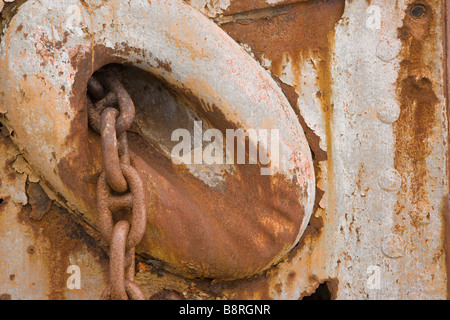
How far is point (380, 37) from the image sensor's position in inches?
50.2

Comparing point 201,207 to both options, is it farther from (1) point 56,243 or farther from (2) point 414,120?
(2) point 414,120

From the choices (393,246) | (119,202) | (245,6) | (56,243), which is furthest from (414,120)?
(56,243)

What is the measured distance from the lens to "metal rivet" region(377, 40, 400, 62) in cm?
127

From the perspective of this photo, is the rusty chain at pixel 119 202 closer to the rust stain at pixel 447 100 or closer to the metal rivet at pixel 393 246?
the metal rivet at pixel 393 246

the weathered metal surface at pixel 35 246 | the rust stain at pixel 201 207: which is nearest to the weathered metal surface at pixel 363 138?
the rust stain at pixel 201 207

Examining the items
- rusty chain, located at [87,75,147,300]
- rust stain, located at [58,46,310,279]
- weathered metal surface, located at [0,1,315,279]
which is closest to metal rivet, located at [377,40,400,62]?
weathered metal surface, located at [0,1,315,279]

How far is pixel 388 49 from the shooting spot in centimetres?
127

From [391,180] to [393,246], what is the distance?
0.18 m

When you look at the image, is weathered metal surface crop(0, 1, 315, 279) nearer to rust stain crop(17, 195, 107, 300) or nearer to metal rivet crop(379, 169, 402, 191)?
rust stain crop(17, 195, 107, 300)

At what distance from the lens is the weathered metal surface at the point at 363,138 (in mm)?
1269

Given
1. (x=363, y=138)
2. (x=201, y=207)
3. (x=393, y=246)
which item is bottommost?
(x=393, y=246)

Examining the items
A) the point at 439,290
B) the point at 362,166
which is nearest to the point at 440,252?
the point at 439,290

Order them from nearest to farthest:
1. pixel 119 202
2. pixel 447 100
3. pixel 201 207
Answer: pixel 119 202
pixel 201 207
pixel 447 100

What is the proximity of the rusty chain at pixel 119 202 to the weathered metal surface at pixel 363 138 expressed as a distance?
15.2 inches
